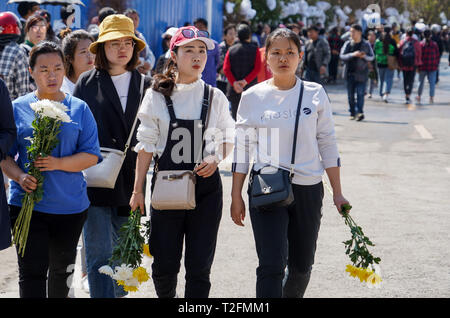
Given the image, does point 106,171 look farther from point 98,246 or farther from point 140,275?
point 140,275

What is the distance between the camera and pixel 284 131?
14.7 ft

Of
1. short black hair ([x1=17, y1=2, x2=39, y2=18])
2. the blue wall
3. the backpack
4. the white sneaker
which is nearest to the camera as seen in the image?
the white sneaker

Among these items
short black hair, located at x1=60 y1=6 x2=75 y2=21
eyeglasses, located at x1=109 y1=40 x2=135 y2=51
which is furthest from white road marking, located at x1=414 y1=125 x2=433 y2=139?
eyeglasses, located at x1=109 y1=40 x2=135 y2=51

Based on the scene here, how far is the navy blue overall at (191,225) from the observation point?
4.54 meters

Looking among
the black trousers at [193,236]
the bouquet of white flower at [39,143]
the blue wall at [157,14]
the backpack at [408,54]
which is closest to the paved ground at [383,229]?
the black trousers at [193,236]

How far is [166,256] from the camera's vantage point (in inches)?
180

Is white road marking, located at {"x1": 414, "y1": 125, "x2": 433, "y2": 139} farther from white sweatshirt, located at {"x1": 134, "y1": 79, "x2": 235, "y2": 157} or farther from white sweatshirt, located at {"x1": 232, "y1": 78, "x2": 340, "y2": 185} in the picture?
white sweatshirt, located at {"x1": 134, "y1": 79, "x2": 235, "y2": 157}

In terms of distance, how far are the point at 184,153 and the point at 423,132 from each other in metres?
11.2

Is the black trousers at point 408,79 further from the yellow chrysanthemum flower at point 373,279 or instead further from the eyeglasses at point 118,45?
the yellow chrysanthemum flower at point 373,279

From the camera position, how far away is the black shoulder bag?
4.38 m

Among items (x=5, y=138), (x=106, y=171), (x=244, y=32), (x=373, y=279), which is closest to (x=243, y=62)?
(x=244, y=32)
